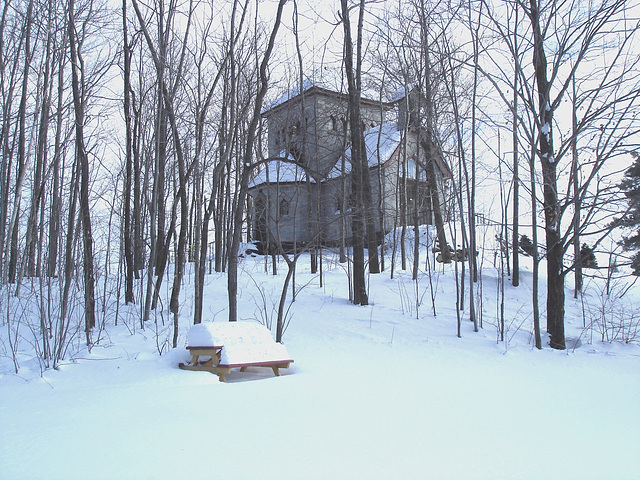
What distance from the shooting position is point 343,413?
426 centimetres

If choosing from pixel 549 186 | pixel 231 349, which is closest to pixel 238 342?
pixel 231 349

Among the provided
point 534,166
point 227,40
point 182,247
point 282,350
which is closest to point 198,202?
point 182,247

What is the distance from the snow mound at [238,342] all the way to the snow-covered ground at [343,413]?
0.35 meters

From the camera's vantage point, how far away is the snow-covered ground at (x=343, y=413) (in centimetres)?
310

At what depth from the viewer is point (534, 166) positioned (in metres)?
7.60

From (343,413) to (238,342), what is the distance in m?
2.26

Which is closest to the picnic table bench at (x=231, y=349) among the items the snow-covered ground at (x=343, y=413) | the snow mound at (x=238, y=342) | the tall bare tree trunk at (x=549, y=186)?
the snow mound at (x=238, y=342)

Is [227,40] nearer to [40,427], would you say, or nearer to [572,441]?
[40,427]

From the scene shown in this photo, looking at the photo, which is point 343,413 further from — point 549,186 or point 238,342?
point 549,186

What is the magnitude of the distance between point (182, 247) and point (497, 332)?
6368 mm

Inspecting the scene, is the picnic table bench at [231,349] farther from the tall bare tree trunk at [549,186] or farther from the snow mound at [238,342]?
the tall bare tree trunk at [549,186]

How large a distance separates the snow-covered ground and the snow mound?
0.35 metres

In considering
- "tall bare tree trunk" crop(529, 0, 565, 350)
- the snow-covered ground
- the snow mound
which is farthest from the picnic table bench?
"tall bare tree trunk" crop(529, 0, 565, 350)

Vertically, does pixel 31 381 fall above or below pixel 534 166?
below
